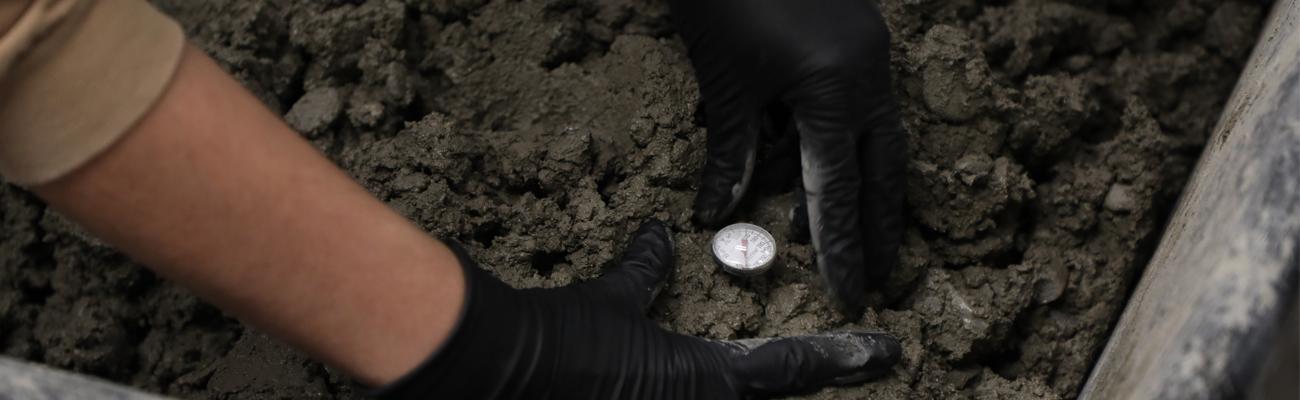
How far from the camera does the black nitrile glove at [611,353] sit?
145cm

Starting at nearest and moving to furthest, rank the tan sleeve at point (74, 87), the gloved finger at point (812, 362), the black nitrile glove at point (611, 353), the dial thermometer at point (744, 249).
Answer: the tan sleeve at point (74, 87) < the black nitrile glove at point (611, 353) < the gloved finger at point (812, 362) < the dial thermometer at point (744, 249)

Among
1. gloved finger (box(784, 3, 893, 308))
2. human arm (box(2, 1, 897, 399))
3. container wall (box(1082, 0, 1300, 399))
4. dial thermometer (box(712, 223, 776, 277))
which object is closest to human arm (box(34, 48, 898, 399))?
human arm (box(2, 1, 897, 399))

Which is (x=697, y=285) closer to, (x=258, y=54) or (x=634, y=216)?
(x=634, y=216)

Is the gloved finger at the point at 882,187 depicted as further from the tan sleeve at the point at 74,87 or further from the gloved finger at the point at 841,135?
the tan sleeve at the point at 74,87

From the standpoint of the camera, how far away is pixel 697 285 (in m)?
1.88

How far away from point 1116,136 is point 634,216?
1081 millimetres

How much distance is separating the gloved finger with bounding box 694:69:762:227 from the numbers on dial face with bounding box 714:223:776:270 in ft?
0.16

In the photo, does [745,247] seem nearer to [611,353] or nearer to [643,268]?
[643,268]

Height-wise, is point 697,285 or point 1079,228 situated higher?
point 1079,228

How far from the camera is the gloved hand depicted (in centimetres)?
177

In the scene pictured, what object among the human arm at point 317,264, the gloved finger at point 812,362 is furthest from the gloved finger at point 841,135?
the human arm at point 317,264

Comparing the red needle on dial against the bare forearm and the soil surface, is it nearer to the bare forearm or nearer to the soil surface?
the soil surface

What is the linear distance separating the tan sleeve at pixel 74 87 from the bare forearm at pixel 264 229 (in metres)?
0.02

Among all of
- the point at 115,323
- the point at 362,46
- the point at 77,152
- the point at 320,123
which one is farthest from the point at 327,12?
the point at 77,152
